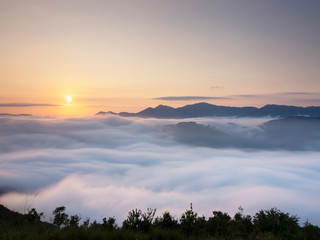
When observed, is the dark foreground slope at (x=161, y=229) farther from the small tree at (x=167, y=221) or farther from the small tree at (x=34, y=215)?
the small tree at (x=34, y=215)

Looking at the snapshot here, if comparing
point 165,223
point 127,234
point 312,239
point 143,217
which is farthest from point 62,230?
point 312,239

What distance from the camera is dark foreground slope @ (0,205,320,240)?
9.12 metres

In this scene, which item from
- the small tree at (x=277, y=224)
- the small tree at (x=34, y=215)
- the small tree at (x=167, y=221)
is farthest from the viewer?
the small tree at (x=34, y=215)

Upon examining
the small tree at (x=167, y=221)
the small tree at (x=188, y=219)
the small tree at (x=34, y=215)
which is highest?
the small tree at (x=188, y=219)

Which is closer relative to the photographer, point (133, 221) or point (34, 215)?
point (133, 221)

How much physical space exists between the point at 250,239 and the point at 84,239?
674 cm

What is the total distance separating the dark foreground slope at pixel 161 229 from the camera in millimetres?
9117

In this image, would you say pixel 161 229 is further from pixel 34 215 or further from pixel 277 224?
pixel 34 215

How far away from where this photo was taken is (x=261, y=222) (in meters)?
14.6

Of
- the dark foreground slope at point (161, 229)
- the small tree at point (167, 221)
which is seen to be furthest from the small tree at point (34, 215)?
the small tree at point (167, 221)

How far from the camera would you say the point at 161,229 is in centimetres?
1059

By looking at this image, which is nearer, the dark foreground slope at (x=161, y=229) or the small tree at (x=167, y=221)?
the dark foreground slope at (x=161, y=229)

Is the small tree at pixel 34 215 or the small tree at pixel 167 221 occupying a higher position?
the small tree at pixel 167 221

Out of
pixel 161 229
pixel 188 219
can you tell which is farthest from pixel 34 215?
pixel 161 229
